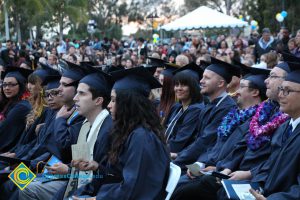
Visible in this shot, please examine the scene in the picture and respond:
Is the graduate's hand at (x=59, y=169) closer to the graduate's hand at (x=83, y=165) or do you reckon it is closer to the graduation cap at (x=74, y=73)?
the graduate's hand at (x=83, y=165)

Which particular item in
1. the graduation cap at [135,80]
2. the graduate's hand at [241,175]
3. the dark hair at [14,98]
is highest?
the graduation cap at [135,80]

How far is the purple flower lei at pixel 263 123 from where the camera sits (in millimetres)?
4984

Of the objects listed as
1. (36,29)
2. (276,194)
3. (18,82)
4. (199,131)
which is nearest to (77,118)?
(199,131)

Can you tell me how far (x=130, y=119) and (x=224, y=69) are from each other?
2470 millimetres

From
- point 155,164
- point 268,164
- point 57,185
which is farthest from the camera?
point 57,185

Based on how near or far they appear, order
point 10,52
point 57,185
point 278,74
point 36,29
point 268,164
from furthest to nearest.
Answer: point 36,29
point 10,52
point 57,185
point 278,74
point 268,164

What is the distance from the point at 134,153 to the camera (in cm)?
399

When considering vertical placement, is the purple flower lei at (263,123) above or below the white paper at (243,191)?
above

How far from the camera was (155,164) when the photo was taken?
4020 millimetres

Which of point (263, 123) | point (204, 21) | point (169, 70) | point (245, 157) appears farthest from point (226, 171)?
point (204, 21)

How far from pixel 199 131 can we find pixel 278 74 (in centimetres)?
151

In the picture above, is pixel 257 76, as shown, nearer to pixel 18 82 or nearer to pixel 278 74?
pixel 278 74

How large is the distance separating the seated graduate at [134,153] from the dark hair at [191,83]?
1.94 metres

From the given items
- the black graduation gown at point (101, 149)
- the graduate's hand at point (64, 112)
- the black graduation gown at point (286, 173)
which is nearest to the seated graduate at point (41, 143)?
the graduate's hand at point (64, 112)
